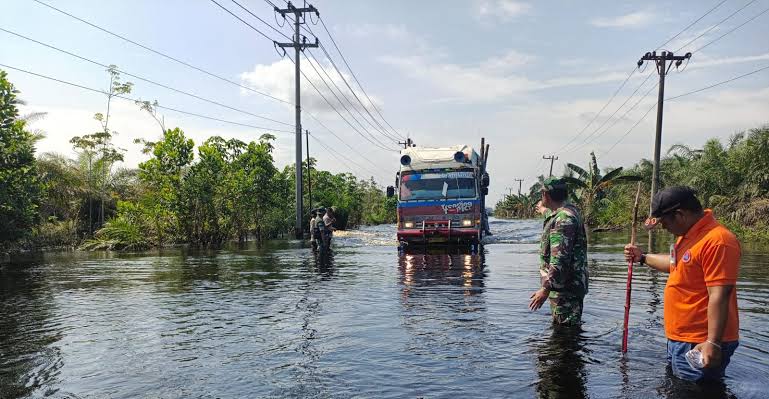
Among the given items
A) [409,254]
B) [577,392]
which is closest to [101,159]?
[409,254]

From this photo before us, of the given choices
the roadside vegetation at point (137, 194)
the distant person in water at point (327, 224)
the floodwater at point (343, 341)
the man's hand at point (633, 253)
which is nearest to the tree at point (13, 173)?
the roadside vegetation at point (137, 194)

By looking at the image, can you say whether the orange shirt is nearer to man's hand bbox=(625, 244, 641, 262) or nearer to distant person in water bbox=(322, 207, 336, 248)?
man's hand bbox=(625, 244, 641, 262)

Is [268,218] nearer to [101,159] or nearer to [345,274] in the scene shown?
[101,159]

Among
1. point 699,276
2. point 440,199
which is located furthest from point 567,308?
point 440,199

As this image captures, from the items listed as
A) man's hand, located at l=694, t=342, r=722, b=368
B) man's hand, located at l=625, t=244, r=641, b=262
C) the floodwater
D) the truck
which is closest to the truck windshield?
the truck

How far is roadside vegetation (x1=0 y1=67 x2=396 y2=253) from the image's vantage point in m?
18.1

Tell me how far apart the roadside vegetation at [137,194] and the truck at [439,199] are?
1259 centimetres

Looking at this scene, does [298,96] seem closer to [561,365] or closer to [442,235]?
[442,235]

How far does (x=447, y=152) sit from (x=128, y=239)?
17.6 meters

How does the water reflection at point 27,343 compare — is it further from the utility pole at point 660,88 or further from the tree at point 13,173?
the utility pole at point 660,88

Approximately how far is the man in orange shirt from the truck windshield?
48.1 feet

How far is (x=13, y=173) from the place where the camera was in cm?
1792

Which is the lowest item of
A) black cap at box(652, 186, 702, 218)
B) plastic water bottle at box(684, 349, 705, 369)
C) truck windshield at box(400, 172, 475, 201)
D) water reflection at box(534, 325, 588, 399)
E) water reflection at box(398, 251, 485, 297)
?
water reflection at box(534, 325, 588, 399)

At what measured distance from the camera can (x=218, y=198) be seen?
30500 mm
